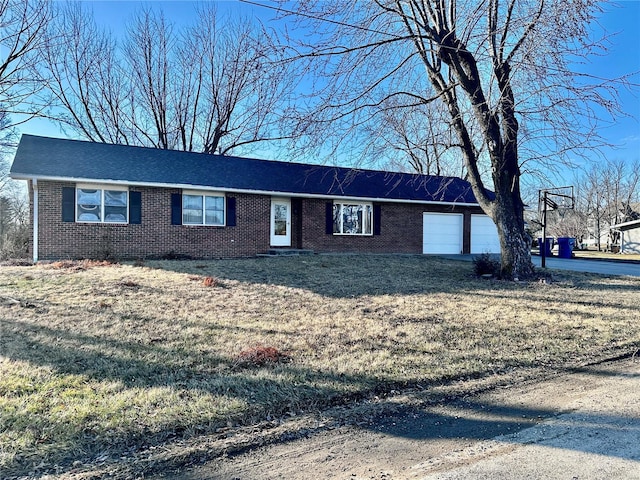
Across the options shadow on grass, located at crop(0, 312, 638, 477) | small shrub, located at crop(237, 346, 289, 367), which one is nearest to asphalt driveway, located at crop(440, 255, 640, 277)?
shadow on grass, located at crop(0, 312, 638, 477)

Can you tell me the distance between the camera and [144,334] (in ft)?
18.1

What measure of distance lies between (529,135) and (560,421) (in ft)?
22.4

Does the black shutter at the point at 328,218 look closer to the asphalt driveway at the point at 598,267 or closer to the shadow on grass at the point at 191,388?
the asphalt driveway at the point at 598,267

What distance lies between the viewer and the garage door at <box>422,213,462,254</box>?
19.9 metres

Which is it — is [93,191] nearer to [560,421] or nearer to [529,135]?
[529,135]

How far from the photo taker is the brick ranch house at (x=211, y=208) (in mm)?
13031

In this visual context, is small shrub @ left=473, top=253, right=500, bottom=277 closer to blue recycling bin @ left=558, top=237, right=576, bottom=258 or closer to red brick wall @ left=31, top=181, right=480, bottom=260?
red brick wall @ left=31, top=181, right=480, bottom=260

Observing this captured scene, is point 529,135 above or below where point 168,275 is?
above

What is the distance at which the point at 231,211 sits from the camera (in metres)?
15.6

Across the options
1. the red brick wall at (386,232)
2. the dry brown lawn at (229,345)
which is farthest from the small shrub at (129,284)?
the red brick wall at (386,232)

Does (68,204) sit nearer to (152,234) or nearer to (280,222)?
(152,234)

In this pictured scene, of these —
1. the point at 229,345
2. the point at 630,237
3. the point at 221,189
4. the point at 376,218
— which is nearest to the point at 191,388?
the point at 229,345

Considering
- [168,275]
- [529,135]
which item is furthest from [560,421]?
[168,275]

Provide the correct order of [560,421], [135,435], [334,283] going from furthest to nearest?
1. [334,283]
2. [560,421]
3. [135,435]
